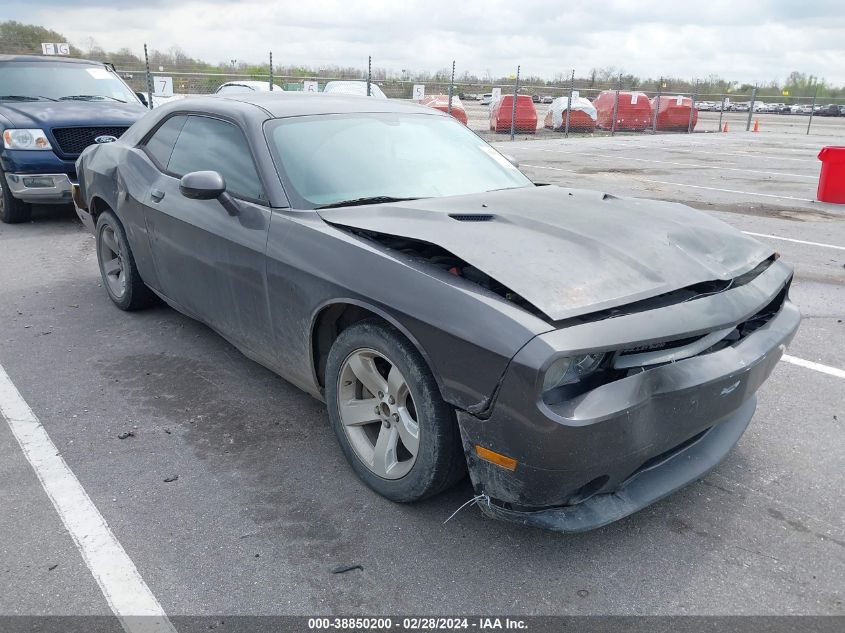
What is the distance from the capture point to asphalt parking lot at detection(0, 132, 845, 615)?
2.36 meters

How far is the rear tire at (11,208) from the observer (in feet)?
26.4

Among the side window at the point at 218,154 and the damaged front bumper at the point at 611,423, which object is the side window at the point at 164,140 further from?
the damaged front bumper at the point at 611,423

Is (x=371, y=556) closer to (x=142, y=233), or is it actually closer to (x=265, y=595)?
(x=265, y=595)

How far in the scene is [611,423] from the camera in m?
2.21

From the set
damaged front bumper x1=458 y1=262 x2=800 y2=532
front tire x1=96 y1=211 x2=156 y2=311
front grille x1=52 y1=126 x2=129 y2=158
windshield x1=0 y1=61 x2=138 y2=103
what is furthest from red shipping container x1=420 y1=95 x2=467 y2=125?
damaged front bumper x1=458 y1=262 x2=800 y2=532

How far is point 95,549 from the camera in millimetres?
2570

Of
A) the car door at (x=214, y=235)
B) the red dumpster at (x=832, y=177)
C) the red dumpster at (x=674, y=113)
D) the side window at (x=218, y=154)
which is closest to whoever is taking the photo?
the car door at (x=214, y=235)

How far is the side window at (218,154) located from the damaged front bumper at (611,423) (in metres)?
1.78

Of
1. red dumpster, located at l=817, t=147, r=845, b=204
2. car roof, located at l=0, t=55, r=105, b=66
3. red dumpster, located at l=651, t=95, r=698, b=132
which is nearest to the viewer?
car roof, located at l=0, t=55, r=105, b=66

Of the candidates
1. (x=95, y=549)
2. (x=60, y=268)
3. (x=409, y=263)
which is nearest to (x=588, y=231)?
(x=409, y=263)

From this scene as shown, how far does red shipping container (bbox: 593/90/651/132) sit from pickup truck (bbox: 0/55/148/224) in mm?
23081

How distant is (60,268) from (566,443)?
572 centimetres

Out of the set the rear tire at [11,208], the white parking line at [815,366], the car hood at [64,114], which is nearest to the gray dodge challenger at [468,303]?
the white parking line at [815,366]

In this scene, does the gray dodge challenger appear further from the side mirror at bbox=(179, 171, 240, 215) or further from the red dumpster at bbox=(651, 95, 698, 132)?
the red dumpster at bbox=(651, 95, 698, 132)
